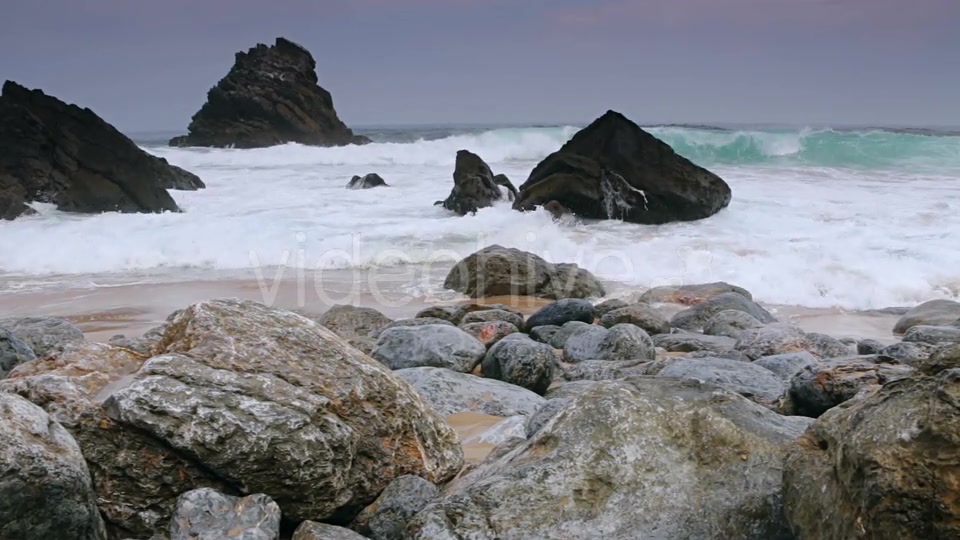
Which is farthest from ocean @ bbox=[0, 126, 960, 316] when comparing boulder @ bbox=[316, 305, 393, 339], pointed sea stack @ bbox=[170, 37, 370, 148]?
pointed sea stack @ bbox=[170, 37, 370, 148]

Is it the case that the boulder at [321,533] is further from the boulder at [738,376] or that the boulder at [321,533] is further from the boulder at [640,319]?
the boulder at [640,319]

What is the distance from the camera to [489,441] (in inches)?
164

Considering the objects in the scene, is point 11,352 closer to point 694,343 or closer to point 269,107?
point 694,343

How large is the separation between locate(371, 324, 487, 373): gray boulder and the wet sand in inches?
113

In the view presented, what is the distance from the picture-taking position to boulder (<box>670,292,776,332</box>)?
840 centimetres

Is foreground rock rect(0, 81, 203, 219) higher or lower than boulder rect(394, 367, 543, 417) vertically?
higher

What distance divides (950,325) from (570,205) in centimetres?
901

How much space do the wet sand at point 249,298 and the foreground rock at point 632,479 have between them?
5882 millimetres

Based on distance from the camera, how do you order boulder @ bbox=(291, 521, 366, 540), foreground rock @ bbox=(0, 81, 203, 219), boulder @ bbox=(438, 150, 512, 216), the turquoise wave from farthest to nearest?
the turquoise wave < foreground rock @ bbox=(0, 81, 203, 219) < boulder @ bbox=(438, 150, 512, 216) < boulder @ bbox=(291, 521, 366, 540)

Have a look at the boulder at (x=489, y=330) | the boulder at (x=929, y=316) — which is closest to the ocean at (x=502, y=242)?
the boulder at (x=929, y=316)

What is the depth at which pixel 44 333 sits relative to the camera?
21.3 feet

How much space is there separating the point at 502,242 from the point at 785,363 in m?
8.00

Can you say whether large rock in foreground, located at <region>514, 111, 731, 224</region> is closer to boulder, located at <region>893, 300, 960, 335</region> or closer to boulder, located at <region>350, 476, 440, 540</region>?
boulder, located at <region>893, 300, 960, 335</region>

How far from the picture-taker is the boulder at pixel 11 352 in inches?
193
